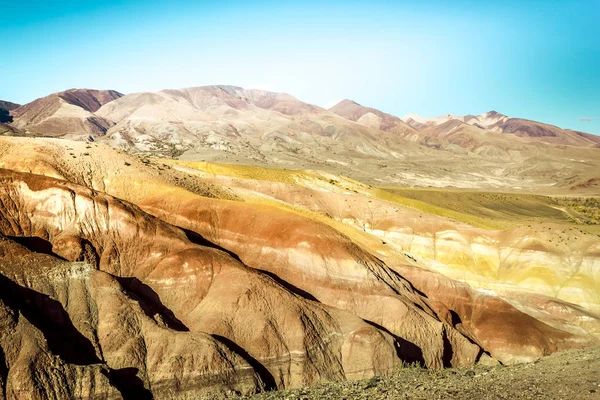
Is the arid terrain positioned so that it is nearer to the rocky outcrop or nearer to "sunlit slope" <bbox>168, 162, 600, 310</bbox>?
the rocky outcrop

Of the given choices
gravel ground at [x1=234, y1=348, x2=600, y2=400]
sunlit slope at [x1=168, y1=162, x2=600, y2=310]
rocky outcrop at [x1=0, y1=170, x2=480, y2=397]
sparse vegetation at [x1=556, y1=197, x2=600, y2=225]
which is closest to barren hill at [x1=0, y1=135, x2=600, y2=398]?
rocky outcrop at [x1=0, y1=170, x2=480, y2=397]

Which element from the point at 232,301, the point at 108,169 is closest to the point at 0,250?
the point at 232,301

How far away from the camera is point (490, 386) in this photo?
16.2m

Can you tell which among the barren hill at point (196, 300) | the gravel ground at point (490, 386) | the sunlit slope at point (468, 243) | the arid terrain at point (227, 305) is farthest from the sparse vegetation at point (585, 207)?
the gravel ground at point (490, 386)

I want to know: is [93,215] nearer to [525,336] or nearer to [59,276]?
[59,276]

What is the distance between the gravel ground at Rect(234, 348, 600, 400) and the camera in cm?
1514

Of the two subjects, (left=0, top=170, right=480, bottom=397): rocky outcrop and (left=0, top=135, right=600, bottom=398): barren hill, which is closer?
(left=0, top=135, right=600, bottom=398): barren hill

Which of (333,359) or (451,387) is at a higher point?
(451,387)

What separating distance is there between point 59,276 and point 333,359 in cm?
1473

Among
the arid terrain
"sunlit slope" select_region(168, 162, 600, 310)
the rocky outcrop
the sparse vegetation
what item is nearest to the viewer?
the arid terrain

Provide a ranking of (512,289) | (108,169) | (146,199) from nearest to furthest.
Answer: (146,199)
(108,169)
(512,289)

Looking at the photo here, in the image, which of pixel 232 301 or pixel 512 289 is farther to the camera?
pixel 512 289

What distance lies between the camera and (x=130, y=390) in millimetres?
17422

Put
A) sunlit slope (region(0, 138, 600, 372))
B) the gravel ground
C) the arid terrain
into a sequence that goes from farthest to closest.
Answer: sunlit slope (region(0, 138, 600, 372))
the arid terrain
the gravel ground
